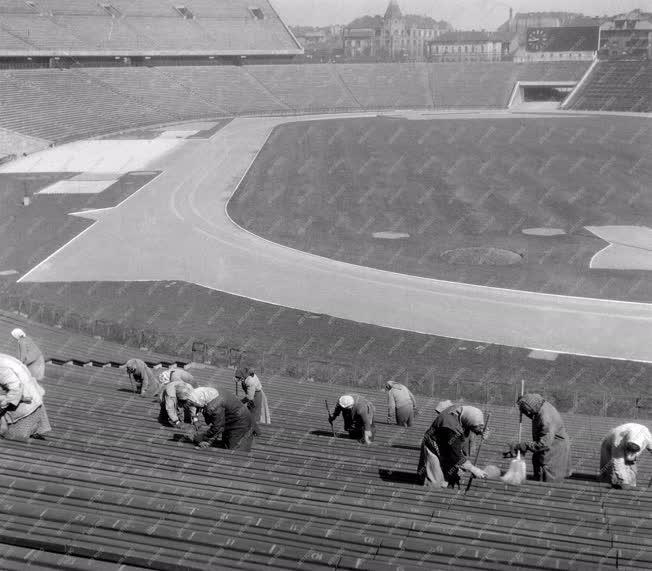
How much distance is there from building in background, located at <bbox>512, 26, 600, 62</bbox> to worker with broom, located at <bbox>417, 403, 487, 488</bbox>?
118325 millimetres

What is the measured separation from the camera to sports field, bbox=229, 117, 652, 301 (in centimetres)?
3019

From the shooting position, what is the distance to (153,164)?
55094 mm

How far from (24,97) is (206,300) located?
4986 centimetres

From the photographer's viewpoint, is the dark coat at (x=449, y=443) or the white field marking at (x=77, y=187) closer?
the dark coat at (x=449, y=443)

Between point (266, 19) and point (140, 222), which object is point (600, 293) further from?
point (266, 19)

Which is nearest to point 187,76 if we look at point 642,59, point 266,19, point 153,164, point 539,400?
point 266,19

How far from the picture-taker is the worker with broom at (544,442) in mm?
9273

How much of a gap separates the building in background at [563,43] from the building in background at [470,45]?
33.5 m

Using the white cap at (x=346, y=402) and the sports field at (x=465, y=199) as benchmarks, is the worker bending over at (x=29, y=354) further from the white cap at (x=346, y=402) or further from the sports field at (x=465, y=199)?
the sports field at (x=465, y=199)

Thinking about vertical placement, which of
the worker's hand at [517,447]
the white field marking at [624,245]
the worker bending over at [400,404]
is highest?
the worker's hand at [517,447]

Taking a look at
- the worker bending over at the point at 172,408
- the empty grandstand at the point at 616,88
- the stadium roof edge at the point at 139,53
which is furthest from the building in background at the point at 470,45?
the worker bending over at the point at 172,408

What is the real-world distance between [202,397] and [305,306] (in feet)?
50.0

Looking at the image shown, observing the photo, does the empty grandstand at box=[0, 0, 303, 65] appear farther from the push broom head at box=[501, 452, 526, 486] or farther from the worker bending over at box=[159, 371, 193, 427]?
the push broom head at box=[501, 452, 526, 486]

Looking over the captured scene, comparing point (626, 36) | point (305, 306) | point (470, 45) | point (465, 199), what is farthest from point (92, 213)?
point (470, 45)
